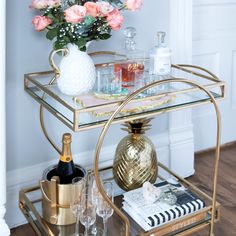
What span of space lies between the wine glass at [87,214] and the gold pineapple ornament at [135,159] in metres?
0.27

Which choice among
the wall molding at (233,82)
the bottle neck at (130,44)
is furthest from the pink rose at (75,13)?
the wall molding at (233,82)

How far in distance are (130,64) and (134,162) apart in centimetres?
40

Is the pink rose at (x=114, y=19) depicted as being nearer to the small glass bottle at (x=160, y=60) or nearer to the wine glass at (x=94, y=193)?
the small glass bottle at (x=160, y=60)

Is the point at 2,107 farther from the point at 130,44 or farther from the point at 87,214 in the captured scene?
the point at 130,44

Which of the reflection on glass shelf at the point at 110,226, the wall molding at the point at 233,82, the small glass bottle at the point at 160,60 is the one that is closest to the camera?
the reflection on glass shelf at the point at 110,226

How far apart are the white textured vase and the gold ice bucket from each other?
1.13 ft

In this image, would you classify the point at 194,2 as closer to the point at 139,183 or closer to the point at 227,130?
the point at 227,130

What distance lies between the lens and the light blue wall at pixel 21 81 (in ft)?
5.98

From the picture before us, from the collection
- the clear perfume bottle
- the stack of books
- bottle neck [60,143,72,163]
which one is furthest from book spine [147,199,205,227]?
the clear perfume bottle

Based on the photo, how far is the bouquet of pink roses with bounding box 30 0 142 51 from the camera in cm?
152

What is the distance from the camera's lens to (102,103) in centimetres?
152

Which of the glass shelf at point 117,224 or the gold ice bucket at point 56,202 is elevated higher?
the gold ice bucket at point 56,202

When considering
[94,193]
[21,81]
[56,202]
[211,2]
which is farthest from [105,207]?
[211,2]

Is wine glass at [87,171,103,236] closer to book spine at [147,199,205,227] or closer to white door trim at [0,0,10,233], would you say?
book spine at [147,199,205,227]
